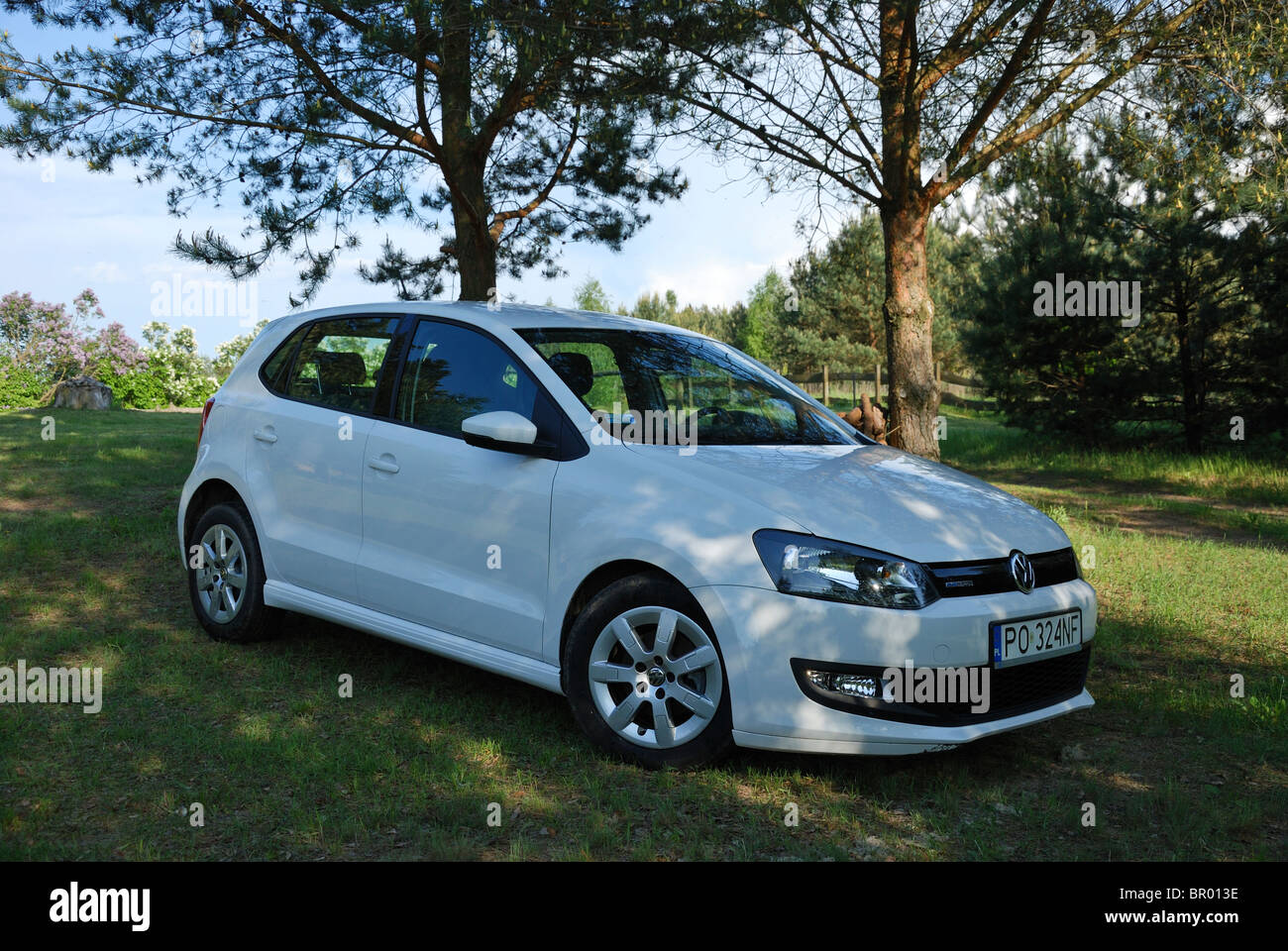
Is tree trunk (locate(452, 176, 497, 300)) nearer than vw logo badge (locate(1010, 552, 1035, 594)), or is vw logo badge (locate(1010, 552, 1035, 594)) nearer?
vw logo badge (locate(1010, 552, 1035, 594))

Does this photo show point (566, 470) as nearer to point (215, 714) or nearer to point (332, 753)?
point (332, 753)

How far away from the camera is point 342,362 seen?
551 centimetres

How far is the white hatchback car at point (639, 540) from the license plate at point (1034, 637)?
0.04 ft

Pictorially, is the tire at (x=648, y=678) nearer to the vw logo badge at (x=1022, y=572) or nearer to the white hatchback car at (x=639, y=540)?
the white hatchback car at (x=639, y=540)

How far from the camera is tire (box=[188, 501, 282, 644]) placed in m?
5.68

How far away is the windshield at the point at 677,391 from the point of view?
15.4ft

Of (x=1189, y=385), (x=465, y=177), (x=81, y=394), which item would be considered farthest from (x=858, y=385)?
(x=465, y=177)

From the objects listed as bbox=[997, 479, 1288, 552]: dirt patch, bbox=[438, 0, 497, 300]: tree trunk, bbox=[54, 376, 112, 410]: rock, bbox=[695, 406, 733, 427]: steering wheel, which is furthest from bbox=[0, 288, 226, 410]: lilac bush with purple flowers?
bbox=[695, 406, 733, 427]: steering wheel

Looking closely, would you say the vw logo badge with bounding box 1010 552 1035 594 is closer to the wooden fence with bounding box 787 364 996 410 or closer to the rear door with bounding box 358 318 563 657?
the rear door with bounding box 358 318 563 657

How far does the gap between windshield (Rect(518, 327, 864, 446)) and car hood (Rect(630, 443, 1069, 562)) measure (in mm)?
187

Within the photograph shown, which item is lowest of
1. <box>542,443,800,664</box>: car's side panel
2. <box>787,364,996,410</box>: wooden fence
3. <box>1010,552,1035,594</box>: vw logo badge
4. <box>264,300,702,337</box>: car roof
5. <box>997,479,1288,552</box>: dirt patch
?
<box>997,479,1288,552</box>: dirt patch

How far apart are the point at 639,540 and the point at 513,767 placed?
3.35 ft

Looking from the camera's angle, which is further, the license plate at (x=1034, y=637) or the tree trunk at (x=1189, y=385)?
the tree trunk at (x=1189, y=385)

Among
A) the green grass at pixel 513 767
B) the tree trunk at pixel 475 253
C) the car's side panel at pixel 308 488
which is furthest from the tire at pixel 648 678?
the tree trunk at pixel 475 253
